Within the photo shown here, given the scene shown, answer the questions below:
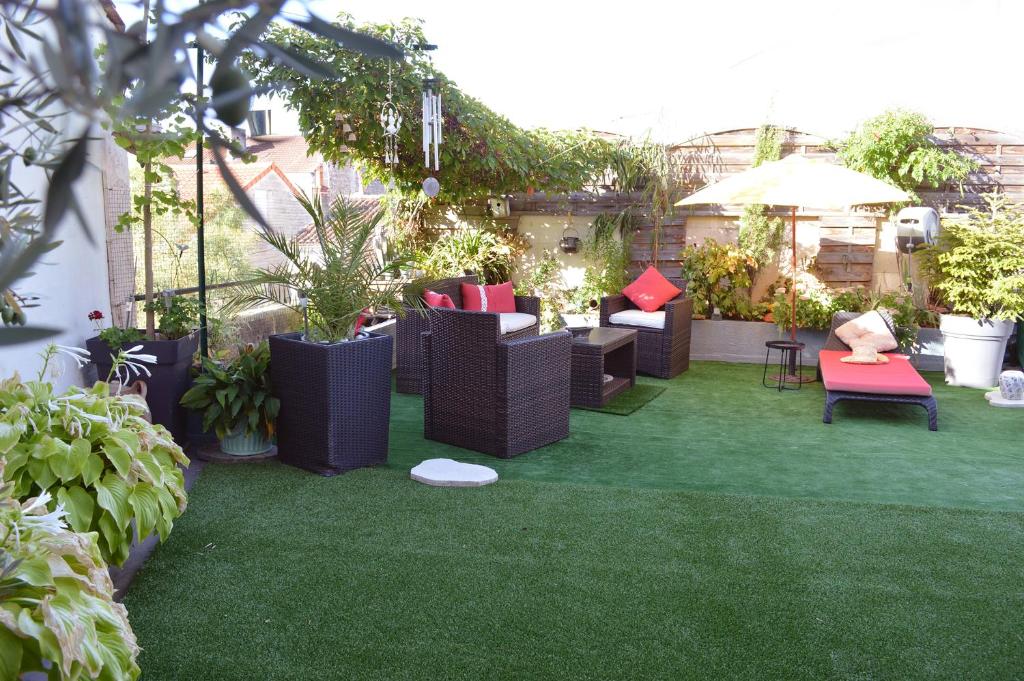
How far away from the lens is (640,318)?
7.84 m

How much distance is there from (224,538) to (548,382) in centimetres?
233

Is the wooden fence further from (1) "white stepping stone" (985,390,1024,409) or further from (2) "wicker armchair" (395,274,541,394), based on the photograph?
(2) "wicker armchair" (395,274,541,394)

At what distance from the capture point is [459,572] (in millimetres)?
3262

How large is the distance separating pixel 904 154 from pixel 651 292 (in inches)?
114

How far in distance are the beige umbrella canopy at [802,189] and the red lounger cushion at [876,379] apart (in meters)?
1.35

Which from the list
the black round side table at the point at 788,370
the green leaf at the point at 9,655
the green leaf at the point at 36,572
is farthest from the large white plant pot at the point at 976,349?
the green leaf at the point at 9,655

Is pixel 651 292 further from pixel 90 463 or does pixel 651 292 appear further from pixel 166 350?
pixel 90 463

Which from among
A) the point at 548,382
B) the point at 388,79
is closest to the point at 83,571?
the point at 548,382

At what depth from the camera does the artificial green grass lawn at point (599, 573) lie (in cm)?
264

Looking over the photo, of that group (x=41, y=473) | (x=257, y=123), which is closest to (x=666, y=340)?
(x=41, y=473)

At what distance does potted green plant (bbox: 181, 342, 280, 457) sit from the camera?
456 centimetres

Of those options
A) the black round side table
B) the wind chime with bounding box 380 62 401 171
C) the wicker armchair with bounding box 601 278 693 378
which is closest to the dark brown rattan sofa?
the black round side table

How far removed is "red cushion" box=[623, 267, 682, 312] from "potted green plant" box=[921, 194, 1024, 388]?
2446 millimetres

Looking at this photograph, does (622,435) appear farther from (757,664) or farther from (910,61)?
(910,61)
